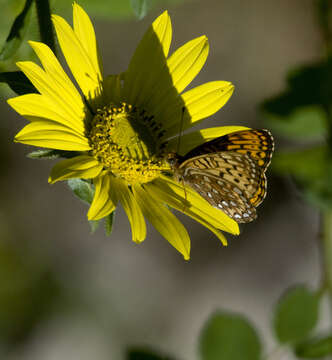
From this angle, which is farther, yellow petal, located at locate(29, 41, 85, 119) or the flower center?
the flower center

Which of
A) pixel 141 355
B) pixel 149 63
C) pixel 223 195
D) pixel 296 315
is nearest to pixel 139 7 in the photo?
pixel 149 63

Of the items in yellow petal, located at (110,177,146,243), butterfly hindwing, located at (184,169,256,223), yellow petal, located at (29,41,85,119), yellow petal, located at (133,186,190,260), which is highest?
yellow petal, located at (29,41,85,119)

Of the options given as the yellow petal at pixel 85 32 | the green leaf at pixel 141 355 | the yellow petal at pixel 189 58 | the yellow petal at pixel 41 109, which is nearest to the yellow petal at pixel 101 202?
the yellow petal at pixel 41 109

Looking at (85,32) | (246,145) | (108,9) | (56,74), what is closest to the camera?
(56,74)

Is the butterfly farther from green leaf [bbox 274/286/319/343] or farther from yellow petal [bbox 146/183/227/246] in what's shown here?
green leaf [bbox 274/286/319/343]

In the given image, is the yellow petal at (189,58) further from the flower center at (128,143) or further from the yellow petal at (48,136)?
the yellow petal at (48,136)

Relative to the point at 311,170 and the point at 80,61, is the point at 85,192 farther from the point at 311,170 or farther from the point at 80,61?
the point at 311,170

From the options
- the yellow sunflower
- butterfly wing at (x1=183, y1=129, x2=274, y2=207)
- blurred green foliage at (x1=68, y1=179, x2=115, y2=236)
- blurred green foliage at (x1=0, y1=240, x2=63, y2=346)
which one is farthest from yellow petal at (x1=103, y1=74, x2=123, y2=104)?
blurred green foliage at (x1=0, y1=240, x2=63, y2=346)
